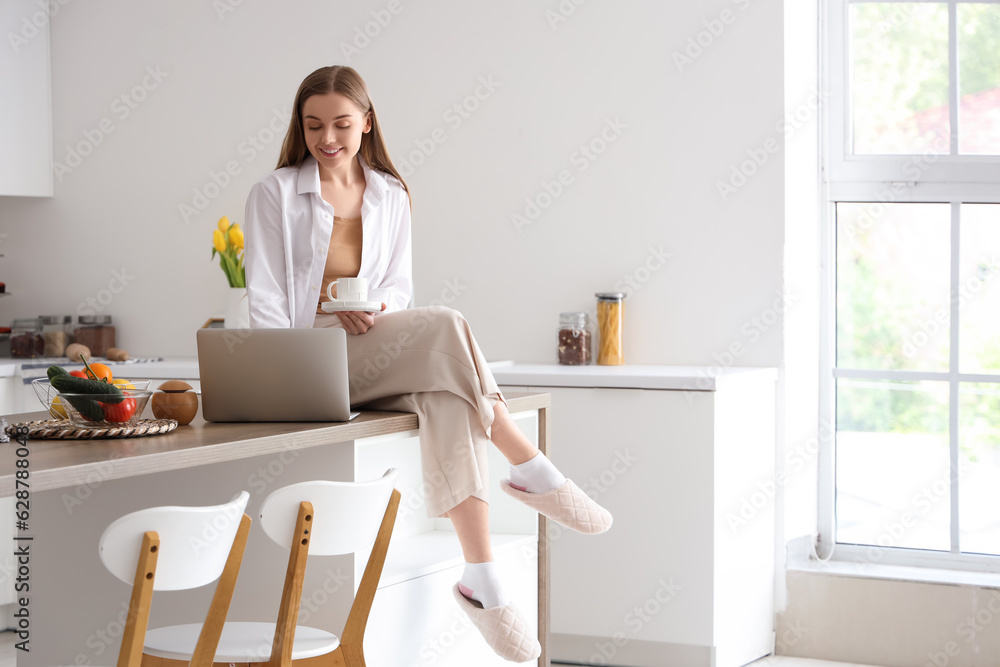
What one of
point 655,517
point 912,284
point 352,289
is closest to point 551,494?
point 352,289

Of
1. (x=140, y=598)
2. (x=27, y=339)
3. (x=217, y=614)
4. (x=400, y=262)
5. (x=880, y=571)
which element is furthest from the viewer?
(x=27, y=339)

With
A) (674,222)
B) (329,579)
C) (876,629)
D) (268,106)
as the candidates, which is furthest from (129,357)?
(876,629)

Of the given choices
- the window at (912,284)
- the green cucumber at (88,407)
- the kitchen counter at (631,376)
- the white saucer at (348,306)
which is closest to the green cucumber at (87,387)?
the green cucumber at (88,407)

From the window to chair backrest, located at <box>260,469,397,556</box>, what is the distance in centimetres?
192

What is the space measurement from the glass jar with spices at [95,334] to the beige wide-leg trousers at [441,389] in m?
1.96

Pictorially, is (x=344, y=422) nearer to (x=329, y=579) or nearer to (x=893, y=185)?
(x=329, y=579)

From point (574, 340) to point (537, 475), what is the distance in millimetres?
1154

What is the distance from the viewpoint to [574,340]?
2920 mm

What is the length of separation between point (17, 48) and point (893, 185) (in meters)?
2.81

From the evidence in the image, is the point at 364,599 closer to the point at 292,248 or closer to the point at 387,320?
the point at 387,320

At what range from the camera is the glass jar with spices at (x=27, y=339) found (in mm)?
3379

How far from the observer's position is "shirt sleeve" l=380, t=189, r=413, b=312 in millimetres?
2023

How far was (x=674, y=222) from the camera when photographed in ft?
9.56

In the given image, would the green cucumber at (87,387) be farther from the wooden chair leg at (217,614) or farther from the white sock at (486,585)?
the white sock at (486,585)
